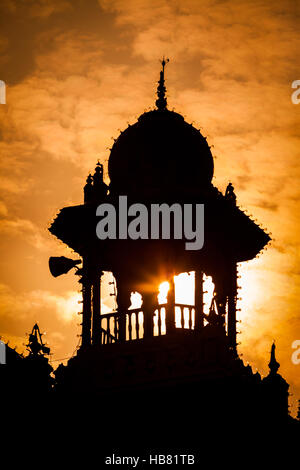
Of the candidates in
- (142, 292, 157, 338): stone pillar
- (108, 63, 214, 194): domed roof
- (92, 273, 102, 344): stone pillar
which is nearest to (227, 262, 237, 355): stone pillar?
(142, 292, 157, 338): stone pillar

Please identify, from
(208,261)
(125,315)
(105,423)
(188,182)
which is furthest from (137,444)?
(188,182)

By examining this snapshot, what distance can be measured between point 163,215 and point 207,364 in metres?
4.70

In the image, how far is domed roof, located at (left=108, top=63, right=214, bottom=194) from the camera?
23766 mm

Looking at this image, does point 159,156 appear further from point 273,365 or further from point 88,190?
point 273,365

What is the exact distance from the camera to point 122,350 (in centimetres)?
2083

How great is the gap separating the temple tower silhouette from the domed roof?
0.04 meters

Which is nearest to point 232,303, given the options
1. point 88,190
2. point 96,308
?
point 96,308

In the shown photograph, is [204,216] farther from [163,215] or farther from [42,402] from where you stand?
[42,402]

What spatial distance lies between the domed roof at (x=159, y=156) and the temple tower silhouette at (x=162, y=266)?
0.12ft

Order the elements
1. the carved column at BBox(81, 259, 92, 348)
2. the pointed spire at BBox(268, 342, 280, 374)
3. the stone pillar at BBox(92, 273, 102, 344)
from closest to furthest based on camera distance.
Answer: 1. the pointed spire at BBox(268, 342, 280, 374)
2. the stone pillar at BBox(92, 273, 102, 344)
3. the carved column at BBox(81, 259, 92, 348)

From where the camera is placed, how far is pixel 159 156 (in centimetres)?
2391

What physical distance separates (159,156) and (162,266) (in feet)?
11.3

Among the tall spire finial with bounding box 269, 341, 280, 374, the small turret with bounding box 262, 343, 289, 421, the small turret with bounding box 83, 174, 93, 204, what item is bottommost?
the small turret with bounding box 262, 343, 289, 421

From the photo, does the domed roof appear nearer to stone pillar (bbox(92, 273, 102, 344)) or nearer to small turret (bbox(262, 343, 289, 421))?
stone pillar (bbox(92, 273, 102, 344))
